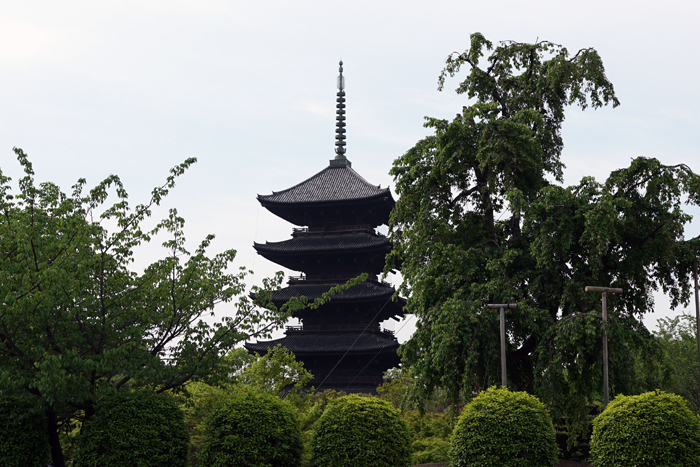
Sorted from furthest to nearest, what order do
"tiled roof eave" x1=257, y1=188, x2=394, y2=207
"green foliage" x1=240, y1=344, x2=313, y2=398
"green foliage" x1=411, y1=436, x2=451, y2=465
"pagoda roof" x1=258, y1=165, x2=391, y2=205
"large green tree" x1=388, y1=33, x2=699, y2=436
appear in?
"pagoda roof" x1=258, y1=165, x2=391, y2=205 < "tiled roof eave" x1=257, y1=188, x2=394, y2=207 < "green foliage" x1=240, y1=344, x2=313, y2=398 < "green foliage" x1=411, y1=436, x2=451, y2=465 < "large green tree" x1=388, y1=33, x2=699, y2=436

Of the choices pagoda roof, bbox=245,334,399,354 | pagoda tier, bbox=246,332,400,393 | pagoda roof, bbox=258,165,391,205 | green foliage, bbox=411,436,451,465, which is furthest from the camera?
pagoda roof, bbox=258,165,391,205


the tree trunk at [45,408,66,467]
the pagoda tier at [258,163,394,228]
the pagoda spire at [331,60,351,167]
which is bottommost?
the tree trunk at [45,408,66,467]

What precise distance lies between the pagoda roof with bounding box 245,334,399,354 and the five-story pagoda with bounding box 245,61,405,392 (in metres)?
0.05

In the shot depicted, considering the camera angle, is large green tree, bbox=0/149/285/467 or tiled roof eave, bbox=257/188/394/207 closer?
large green tree, bbox=0/149/285/467

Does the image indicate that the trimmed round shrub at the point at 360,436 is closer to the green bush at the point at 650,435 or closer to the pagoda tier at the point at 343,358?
the green bush at the point at 650,435

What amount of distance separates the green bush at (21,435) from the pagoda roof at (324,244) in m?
23.5

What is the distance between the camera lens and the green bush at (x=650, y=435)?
12016 mm

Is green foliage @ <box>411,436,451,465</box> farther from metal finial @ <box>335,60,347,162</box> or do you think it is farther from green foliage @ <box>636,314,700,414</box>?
metal finial @ <box>335,60,347,162</box>

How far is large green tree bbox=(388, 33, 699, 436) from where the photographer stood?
53.6ft

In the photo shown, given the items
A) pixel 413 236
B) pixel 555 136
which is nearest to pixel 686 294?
pixel 555 136

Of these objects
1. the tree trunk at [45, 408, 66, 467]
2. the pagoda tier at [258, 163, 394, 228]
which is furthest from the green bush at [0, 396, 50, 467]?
the pagoda tier at [258, 163, 394, 228]

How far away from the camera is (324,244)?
3716 cm

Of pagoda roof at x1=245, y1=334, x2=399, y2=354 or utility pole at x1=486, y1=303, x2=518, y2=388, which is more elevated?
Answer: pagoda roof at x1=245, y1=334, x2=399, y2=354

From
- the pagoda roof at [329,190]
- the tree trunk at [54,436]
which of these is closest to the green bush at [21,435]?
the tree trunk at [54,436]
